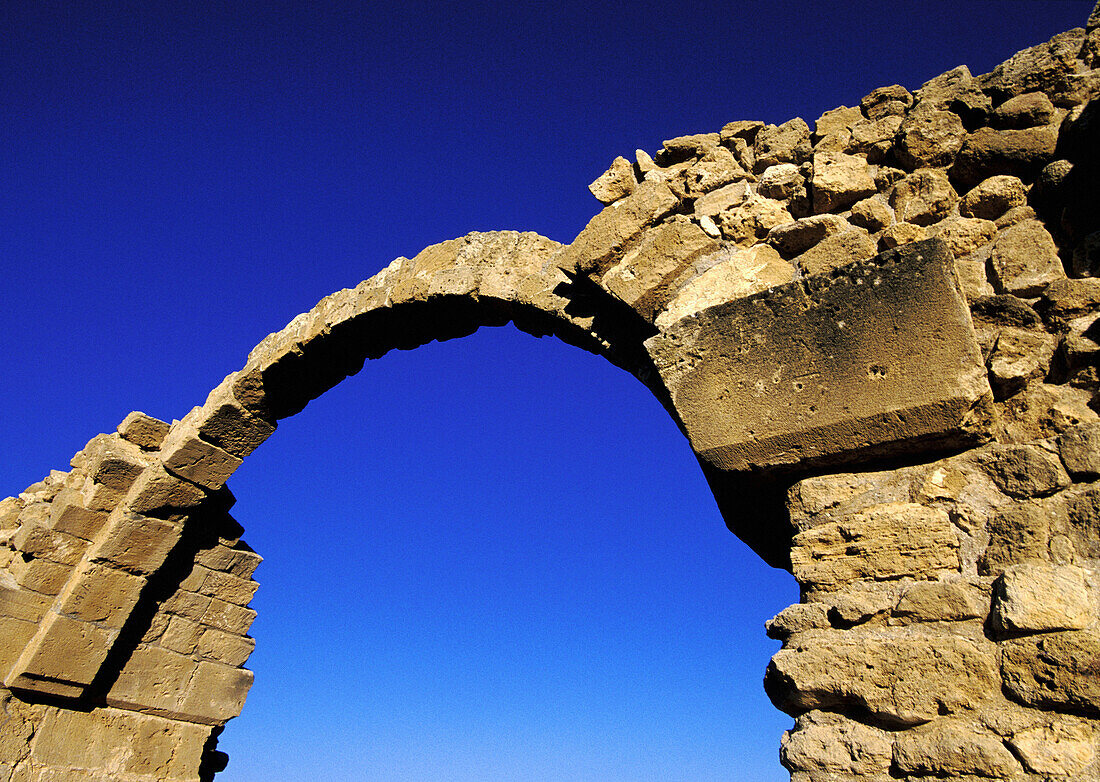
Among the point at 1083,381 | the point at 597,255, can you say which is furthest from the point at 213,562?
the point at 1083,381

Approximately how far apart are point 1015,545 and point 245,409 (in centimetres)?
452

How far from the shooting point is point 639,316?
118 inches

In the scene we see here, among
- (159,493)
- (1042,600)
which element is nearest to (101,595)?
(159,493)

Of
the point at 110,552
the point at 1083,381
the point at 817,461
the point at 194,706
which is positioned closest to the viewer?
the point at 1083,381

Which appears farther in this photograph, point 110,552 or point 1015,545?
point 110,552

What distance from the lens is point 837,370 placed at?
2355 millimetres

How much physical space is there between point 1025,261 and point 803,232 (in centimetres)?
75

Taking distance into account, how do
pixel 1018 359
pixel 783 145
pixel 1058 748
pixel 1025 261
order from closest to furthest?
pixel 1058 748
pixel 1018 359
pixel 1025 261
pixel 783 145

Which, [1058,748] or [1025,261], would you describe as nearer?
[1058,748]

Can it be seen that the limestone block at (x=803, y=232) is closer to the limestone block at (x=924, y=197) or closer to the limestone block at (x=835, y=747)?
the limestone block at (x=924, y=197)

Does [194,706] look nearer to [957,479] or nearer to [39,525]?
[39,525]

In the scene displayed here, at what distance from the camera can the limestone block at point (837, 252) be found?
2.69 meters

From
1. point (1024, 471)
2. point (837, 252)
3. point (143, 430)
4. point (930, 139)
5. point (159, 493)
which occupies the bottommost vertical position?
point (1024, 471)

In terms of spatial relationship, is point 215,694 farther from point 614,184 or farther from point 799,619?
point 799,619
